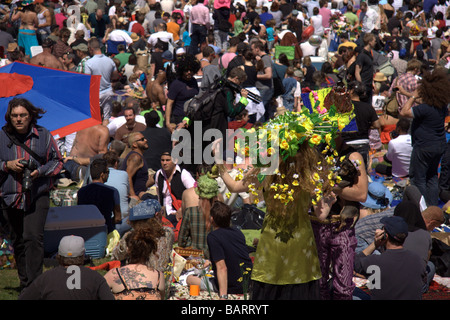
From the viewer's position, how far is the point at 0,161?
5.63 m

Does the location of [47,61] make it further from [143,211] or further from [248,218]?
[143,211]

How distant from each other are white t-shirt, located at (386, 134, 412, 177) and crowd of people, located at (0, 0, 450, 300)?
0.03m

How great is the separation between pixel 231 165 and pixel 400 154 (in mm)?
3055

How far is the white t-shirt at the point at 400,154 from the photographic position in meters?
10.4

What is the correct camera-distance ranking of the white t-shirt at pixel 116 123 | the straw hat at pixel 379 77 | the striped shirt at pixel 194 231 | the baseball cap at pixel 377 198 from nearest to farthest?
the striped shirt at pixel 194 231 < the baseball cap at pixel 377 198 < the white t-shirt at pixel 116 123 < the straw hat at pixel 379 77

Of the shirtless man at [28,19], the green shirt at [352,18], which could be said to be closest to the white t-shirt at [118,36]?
the shirtless man at [28,19]

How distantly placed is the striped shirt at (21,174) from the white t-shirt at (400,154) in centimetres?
612

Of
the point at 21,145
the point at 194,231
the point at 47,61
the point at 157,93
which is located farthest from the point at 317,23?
the point at 21,145

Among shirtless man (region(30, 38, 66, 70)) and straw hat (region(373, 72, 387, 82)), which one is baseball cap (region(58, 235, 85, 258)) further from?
straw hat (region(373, 72, 387, 82))

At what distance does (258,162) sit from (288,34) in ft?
41.4

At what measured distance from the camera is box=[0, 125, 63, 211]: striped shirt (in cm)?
560

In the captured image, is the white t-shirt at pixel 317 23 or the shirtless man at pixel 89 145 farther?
the white t-shirt at pixel 317 23

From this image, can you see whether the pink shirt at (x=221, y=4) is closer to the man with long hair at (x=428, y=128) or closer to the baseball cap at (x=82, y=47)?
the baseball cap at (x=82, y=47)

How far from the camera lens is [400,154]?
1041cm
